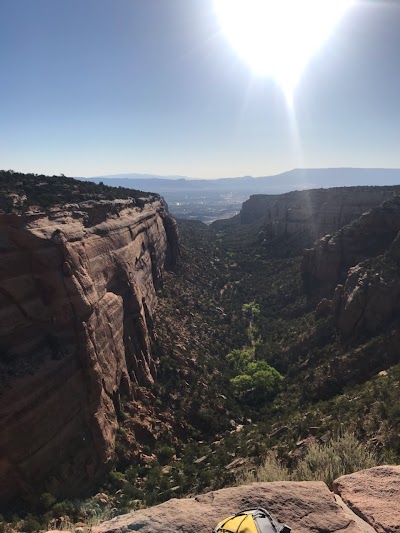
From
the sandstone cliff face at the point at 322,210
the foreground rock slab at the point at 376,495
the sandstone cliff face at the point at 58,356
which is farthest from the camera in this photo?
the sandstone cliff face at the point at 322,210

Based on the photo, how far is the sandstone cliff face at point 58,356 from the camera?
74.3 feet

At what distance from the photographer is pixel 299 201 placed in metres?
125

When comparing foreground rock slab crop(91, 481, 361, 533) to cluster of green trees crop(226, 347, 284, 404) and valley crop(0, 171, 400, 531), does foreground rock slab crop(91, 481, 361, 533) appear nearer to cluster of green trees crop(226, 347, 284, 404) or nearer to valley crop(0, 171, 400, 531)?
valley crop(0, 171, 400, 531)

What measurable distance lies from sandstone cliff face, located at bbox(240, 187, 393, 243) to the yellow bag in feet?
311

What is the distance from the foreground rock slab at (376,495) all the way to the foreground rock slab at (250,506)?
47 cm

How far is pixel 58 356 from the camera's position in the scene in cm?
2630

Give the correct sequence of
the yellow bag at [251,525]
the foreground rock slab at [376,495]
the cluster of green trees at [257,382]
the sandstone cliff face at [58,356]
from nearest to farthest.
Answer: the yellow bag at [251,525]
the foreground rock slab at [376,495]
the sandstone cliff face at [58,356]
the cluster of green trees at [257,382]

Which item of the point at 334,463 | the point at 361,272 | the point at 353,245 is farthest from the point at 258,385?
the point at 334,463

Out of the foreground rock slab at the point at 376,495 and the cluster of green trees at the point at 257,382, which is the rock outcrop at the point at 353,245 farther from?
the foreground rock slab at the point at 376,495

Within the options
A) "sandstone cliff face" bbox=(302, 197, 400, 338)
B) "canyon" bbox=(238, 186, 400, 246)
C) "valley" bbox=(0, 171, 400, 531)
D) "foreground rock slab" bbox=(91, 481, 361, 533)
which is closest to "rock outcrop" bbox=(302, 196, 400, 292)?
"sandstone cliff face" bbox=(302, 197, 400, 338)

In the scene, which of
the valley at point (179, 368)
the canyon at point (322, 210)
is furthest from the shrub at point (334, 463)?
the canyon at point (322, 210)

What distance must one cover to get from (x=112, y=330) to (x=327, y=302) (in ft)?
114

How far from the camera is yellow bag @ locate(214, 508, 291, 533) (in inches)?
254

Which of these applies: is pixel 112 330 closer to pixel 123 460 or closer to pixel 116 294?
pixel 116 294
